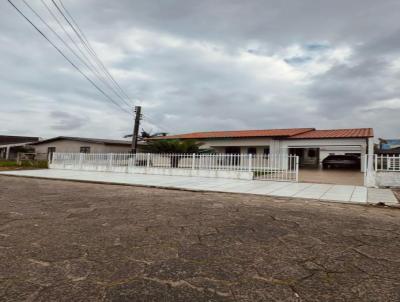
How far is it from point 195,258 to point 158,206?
3.18 m

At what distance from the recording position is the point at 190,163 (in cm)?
1459

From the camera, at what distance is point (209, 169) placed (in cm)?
1402

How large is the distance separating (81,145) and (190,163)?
17.1m

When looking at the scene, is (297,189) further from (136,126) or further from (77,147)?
(77,147)

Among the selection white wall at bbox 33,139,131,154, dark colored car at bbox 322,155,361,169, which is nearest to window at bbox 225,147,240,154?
dark colored car at bbox 322,155,361,169

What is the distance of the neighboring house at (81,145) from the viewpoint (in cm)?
2581

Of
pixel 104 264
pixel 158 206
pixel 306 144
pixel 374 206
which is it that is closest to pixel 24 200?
pixel 158 206

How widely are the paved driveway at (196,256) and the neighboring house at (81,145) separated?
21481 mm

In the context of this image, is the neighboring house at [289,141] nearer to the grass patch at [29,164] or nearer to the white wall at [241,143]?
the white wall at [241,143]

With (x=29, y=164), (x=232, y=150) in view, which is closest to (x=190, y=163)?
(x=232, y=150)

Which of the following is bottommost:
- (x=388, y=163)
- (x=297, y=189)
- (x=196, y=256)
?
(x=196, y=256)

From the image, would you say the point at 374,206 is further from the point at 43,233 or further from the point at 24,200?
the point at 24,200

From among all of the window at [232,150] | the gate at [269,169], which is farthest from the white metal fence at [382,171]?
the window at [232,150]

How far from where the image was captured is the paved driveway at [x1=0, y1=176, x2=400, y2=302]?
2133 millimetres
